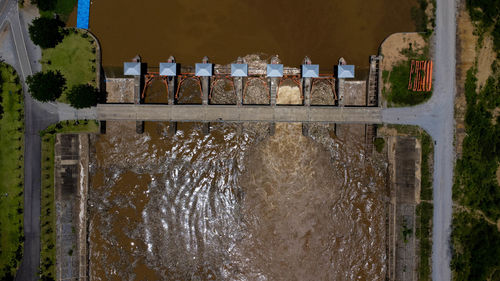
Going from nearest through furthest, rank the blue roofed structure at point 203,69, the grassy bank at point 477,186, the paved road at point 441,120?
the blue roofed structure at point 203,69 → the grassy bank at point 477,186 → the paved road at point 441,120

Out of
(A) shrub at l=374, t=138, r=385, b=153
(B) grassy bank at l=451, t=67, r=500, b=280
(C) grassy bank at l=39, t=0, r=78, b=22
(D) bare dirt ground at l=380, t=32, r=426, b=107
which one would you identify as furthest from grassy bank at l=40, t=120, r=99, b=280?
(B) grassy bank at l=451, t=67, r=500, b=280

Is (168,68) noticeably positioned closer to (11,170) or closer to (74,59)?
(74,59)

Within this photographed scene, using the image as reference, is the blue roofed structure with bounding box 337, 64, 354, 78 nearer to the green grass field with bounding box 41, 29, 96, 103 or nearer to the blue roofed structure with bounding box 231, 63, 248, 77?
the blue roofed structure with bounding box 231, 63, 248, 77

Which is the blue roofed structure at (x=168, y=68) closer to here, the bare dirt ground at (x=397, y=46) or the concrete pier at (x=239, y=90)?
the concrete pier at (x=239, y=90)

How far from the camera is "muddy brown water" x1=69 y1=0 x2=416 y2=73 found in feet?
63.4

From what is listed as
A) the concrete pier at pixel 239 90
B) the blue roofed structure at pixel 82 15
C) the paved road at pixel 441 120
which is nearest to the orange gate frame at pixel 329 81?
the paved road at pixel 441 120

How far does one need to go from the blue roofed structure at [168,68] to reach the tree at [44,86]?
6.42 m

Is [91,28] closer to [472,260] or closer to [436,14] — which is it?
[436,14]

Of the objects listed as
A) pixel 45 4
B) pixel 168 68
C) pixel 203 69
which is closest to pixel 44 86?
pixel 45 4

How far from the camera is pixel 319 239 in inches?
760

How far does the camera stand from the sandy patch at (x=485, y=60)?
19109 mm

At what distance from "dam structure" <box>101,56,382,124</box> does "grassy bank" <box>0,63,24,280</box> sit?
5282 millimetres

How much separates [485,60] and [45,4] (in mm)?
27835

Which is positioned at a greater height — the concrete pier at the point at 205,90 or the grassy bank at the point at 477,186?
the concrete pier at the point at 205,90
